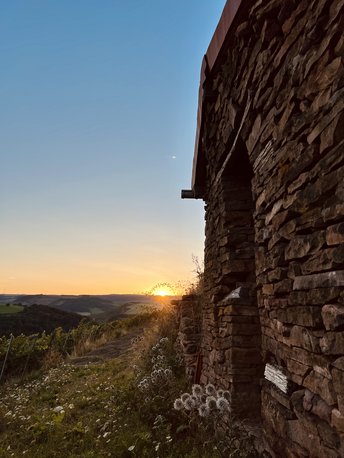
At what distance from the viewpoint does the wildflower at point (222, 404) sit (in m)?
3.32

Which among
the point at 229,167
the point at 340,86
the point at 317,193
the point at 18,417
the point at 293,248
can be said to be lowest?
the point at 18,417

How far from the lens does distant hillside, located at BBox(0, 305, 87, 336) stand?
85.8ft

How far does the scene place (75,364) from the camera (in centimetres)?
1136

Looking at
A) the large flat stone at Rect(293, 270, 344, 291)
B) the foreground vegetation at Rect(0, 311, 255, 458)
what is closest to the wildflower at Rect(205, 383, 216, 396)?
the foreground vegetation at Rect(0, 311, 255, 458)

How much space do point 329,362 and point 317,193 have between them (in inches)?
35.5

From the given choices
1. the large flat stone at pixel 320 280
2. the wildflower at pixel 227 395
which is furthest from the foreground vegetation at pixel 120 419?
the large flat stone at pixel 320 280

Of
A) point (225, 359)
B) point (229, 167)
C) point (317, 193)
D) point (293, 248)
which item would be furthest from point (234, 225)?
point (317, 193)

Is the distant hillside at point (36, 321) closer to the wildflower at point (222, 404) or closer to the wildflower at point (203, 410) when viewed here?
the wildflower at point (203, 410)

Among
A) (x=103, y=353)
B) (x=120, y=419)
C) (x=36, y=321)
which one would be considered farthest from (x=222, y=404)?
(x=36, y=321)

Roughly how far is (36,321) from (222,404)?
29.3 metres

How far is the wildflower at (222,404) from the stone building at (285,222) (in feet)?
0.26

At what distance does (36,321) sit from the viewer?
29.1 metres

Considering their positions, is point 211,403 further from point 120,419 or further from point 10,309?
point 10,309

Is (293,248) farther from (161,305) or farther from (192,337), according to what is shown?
(161,305)
